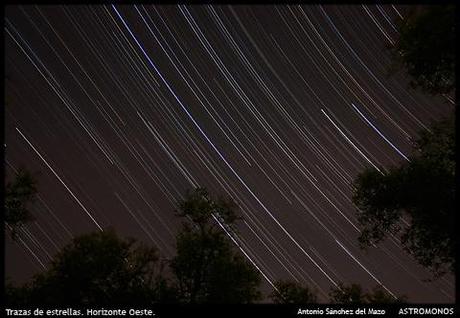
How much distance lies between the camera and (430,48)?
1326cm

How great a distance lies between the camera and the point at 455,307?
38.6ft

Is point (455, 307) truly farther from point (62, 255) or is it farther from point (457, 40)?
point (62, 255)

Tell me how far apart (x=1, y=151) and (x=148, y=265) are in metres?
11.3

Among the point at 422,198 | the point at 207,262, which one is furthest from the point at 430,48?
the point at 207,262

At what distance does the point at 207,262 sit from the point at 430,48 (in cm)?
1113

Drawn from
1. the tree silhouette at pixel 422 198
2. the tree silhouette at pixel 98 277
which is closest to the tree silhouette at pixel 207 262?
the tree silhouette at pixel 98 277

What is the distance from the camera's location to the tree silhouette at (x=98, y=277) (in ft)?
70.1

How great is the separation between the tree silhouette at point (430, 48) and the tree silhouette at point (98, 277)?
11.8 metres

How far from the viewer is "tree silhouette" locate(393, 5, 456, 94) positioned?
12.8 metres

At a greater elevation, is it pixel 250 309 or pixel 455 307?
pixel 250 309

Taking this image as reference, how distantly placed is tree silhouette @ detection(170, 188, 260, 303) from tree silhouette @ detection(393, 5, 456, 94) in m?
9.24

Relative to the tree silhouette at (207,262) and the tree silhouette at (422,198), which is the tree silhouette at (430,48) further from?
the tree silhouette at (207,262)

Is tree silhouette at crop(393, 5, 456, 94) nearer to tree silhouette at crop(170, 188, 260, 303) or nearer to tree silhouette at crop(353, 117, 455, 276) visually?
tree silhouette at crop(353, 117, 455, 276)

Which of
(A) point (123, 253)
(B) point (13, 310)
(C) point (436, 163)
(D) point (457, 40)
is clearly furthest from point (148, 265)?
(D) point (457, 40)
